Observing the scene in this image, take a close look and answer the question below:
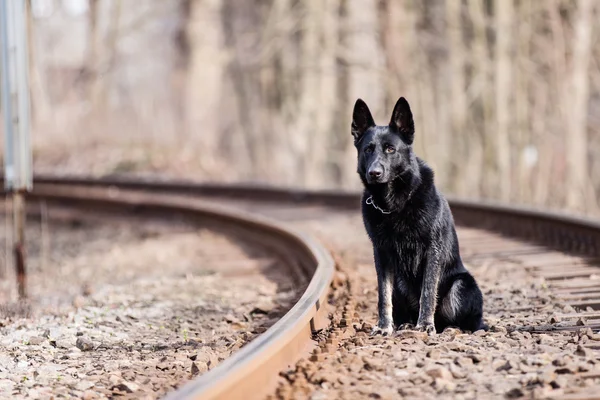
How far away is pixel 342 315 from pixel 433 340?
1048 millimetres

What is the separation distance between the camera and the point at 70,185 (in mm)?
18969

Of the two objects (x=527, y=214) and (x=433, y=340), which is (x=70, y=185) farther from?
(x=433, y=340)

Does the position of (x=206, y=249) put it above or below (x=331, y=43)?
Result: below

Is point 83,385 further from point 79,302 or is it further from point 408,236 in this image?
point 79,302

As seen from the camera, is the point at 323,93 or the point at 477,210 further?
the point at 323,93

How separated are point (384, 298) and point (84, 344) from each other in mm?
1787

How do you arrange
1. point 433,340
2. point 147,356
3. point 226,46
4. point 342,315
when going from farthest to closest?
point 226,46, point 342,315, point 147,356, point 433,340

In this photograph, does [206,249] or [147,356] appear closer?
[147,356]

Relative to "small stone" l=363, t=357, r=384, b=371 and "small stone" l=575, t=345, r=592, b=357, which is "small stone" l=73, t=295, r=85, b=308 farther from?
"small stone" l=575, t=345, r=592, b=357

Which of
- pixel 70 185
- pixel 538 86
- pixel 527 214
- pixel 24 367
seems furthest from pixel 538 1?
pixel 24 367

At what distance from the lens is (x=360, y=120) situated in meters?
5.21

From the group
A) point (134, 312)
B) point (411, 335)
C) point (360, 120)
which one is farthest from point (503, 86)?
point (411, 335)

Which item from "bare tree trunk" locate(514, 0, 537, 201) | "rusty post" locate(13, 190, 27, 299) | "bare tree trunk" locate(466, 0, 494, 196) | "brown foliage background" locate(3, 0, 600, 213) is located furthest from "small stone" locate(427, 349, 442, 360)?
"bare tree trunk" locate(466, 0, 494, 196)

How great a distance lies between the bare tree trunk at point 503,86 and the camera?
18.8 meters
